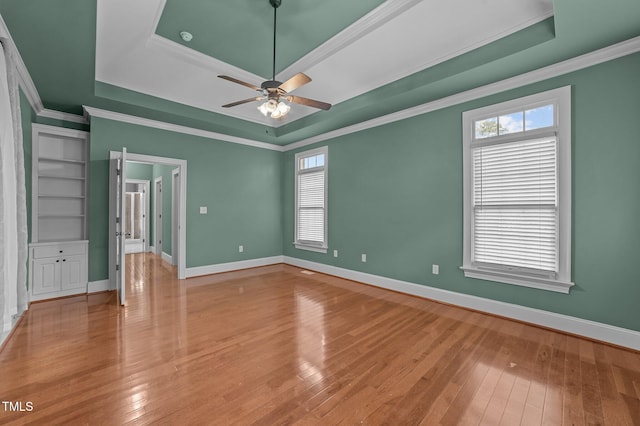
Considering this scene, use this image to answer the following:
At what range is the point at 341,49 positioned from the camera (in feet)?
10.8

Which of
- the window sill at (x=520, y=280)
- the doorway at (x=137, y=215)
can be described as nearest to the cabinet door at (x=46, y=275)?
the doorway at (x=137, y=215)

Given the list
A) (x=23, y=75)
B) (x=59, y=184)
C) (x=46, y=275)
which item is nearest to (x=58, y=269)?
(x=46, y=275)

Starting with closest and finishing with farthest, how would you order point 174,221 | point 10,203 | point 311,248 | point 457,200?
point 10,203 < point 457,200 < point 311,248 < point 174,221

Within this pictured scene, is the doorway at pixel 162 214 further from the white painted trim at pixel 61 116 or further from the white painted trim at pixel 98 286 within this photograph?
Answer: the white painted trim at pixel 61 116

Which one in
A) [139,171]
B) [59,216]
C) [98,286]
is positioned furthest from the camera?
[139,171]

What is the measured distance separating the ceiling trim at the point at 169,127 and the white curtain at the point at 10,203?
199cm

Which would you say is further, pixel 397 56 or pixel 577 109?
pixel 397 56

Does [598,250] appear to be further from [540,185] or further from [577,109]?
[577,109]

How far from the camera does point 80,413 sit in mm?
1740

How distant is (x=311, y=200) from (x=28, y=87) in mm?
4497

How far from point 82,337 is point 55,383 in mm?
891

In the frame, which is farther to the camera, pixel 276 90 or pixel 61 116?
pixel 61 116

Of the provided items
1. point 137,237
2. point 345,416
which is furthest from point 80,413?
point 137,237

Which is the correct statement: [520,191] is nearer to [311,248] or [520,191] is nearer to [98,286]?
[311,248]
